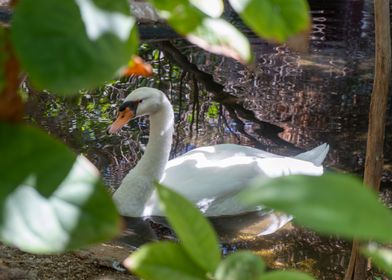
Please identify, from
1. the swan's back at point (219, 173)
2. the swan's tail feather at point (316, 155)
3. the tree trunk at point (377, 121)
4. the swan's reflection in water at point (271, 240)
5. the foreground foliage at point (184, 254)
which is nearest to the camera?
the foreground foliage at point (184, 254)

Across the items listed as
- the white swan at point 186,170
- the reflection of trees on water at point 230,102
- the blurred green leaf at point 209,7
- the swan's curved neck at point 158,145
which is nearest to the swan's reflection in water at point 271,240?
the white swan at point 186,170

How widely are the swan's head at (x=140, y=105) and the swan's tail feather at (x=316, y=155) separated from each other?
96 cm

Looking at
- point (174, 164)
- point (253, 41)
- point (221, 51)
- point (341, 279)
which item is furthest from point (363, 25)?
point (221, 51)

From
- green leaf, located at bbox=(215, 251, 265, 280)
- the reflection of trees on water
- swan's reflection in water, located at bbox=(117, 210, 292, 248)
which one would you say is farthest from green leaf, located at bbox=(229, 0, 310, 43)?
the reflection of trees on water

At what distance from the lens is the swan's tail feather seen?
169 inches

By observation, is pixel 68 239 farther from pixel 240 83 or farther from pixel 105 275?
pixel 240 83

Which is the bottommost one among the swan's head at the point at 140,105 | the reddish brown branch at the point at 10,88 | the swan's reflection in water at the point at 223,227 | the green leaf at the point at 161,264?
the swan's reflection in water at the point at 223,227

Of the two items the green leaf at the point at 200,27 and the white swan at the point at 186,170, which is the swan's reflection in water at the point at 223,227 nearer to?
the white swan at the point at 186,170

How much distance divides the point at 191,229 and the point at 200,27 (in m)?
0.12

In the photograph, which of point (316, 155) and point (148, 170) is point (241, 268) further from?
point (316, 155)

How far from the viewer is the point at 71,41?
1.07 ft

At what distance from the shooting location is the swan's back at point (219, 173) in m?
3.96

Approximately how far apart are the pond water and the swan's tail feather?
7.4 inches

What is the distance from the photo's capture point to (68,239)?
311 mm
